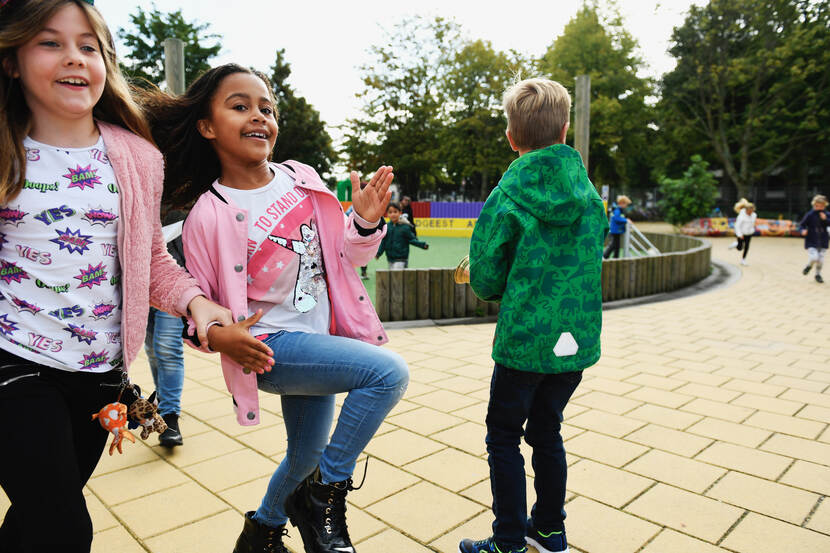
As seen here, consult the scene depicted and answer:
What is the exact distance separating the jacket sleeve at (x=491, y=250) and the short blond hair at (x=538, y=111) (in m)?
0.25

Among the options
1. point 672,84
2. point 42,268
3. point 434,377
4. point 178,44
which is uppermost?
point 672,84

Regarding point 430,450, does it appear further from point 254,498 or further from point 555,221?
point 555,221

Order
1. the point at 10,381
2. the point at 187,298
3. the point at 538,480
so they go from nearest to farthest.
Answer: the point at 10,381, the point at 187,298, the point at 538,480

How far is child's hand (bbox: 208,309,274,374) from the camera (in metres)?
1.75

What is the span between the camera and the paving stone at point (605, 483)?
2.87 metres

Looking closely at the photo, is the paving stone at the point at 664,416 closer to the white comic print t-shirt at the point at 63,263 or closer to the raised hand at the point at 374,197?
the raised hand at the point at 374,197

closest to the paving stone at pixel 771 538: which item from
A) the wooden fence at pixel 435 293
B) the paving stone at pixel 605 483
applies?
the paving stone at pixel 605 483

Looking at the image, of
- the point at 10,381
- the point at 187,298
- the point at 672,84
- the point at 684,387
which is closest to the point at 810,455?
the point at 684,387

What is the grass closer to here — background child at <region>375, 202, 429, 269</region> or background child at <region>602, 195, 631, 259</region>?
background child at <region>375, 202, 429, 269</region>

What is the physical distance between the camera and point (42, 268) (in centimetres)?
166

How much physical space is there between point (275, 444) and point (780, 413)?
128 inches

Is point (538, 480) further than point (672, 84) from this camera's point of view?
No

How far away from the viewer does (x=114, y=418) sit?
175 cm

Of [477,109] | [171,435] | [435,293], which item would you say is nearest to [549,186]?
[171,435]
